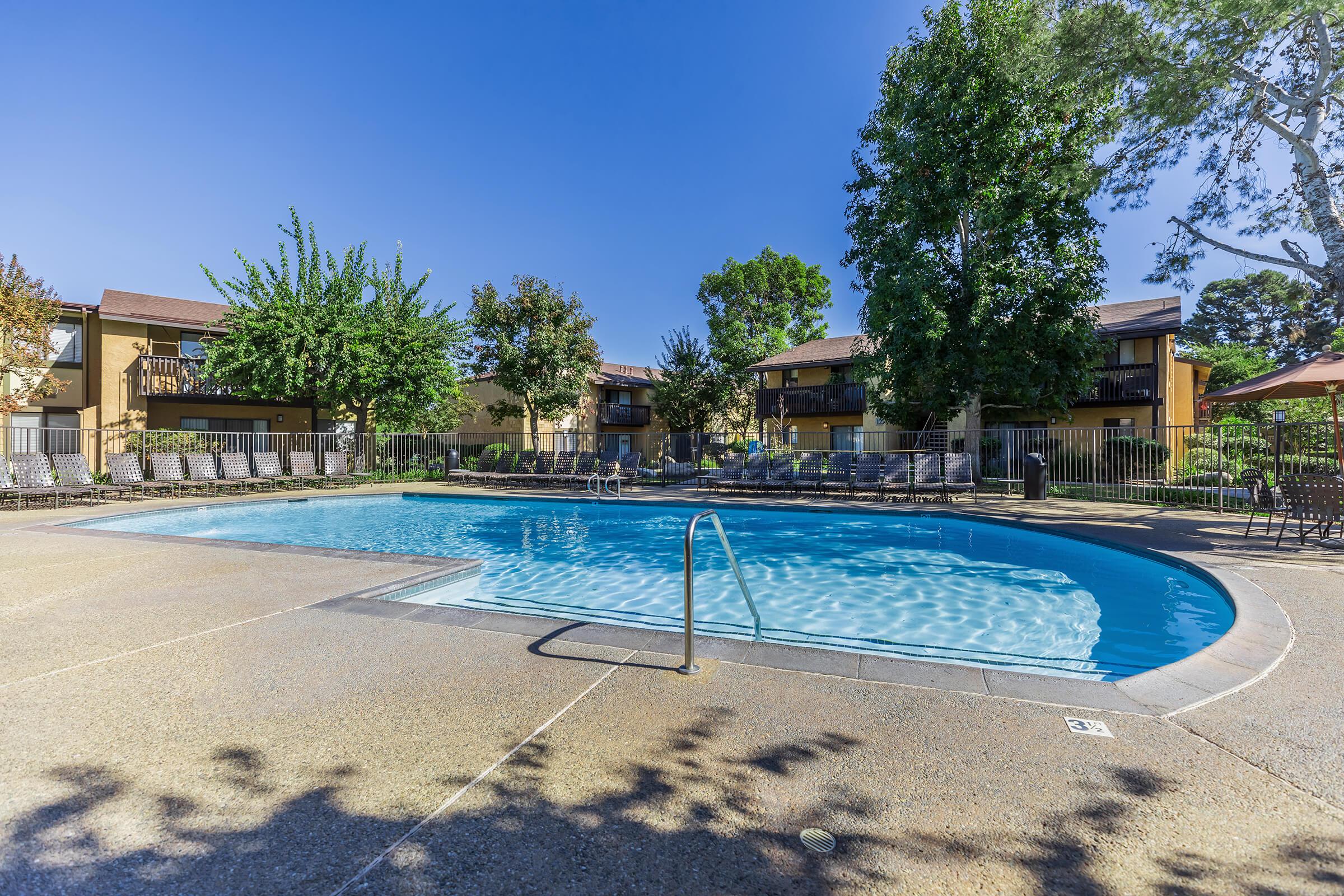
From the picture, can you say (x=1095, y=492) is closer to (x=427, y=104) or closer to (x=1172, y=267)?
(x=1172, y=267)

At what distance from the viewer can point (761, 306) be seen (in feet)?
118

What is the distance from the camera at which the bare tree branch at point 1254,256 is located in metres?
11.1

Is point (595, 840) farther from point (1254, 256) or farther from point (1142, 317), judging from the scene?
point (1142, 317)

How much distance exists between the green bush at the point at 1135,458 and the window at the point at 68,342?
32.7 meters

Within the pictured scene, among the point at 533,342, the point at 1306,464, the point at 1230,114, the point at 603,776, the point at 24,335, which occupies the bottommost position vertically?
the point at 603,776

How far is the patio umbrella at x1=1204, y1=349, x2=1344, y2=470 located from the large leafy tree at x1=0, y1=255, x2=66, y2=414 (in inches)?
1098

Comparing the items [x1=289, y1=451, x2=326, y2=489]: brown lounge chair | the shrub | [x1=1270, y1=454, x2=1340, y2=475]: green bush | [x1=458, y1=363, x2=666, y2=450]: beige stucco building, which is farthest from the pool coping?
[x1=458, y1=363, x2=666, y2=450]: beige stucco building

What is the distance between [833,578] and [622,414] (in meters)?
27.6

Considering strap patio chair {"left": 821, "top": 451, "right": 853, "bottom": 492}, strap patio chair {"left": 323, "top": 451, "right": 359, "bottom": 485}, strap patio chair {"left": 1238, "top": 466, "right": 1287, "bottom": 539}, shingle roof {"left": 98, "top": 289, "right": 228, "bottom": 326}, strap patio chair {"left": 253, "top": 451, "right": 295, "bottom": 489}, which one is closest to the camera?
strap patio chair {"left": 1238, "top": 466, "right": 1287, "bottom": 539}

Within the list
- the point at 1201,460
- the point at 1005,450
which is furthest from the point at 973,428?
the point at 1201,460

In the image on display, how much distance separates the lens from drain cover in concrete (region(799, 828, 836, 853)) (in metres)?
1.93

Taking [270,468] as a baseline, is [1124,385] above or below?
above

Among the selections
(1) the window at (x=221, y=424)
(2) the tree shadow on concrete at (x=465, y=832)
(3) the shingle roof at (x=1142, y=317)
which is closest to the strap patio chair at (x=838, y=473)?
(3) the shingle roof at (x=1142, y=317)

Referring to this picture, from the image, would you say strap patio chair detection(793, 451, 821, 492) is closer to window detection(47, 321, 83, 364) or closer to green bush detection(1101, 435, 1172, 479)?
green bush detection(1101, 435, 1172, 479)
